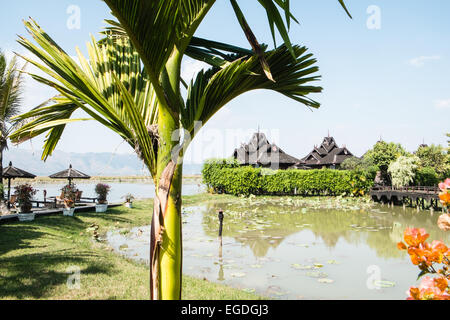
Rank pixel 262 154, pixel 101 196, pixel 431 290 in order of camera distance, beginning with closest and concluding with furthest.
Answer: pixel 431 290 < pixel 101 196 < pixel 262 154

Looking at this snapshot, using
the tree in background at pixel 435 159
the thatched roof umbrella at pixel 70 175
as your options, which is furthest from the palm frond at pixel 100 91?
the tree in background at pixel 435 159

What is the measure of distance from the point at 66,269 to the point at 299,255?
6.11 m

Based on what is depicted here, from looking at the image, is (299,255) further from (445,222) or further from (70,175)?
(70,175)

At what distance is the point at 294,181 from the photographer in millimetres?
29109

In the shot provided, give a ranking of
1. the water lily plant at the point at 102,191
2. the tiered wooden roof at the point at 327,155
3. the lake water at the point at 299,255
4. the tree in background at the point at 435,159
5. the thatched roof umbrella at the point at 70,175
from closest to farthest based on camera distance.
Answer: the lake water at the point at 299,255
the water lily plant at the point at 102,191
the thatched roof umbrella at the point at 70,175
the tree in background at the point at 435,159
the tiered wooden roof at the point at 327,155

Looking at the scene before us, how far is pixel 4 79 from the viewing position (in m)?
11.1

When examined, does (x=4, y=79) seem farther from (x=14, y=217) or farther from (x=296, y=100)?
(x=296, y=100)

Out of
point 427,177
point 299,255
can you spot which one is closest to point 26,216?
point 299,255

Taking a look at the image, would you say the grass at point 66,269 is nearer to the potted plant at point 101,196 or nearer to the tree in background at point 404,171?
the potted plant at point 101,196

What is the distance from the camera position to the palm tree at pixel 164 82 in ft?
4.59

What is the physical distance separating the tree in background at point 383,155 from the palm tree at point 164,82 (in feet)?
103

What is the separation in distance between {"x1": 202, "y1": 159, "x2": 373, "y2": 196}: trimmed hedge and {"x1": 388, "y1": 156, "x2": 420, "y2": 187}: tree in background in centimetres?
221
